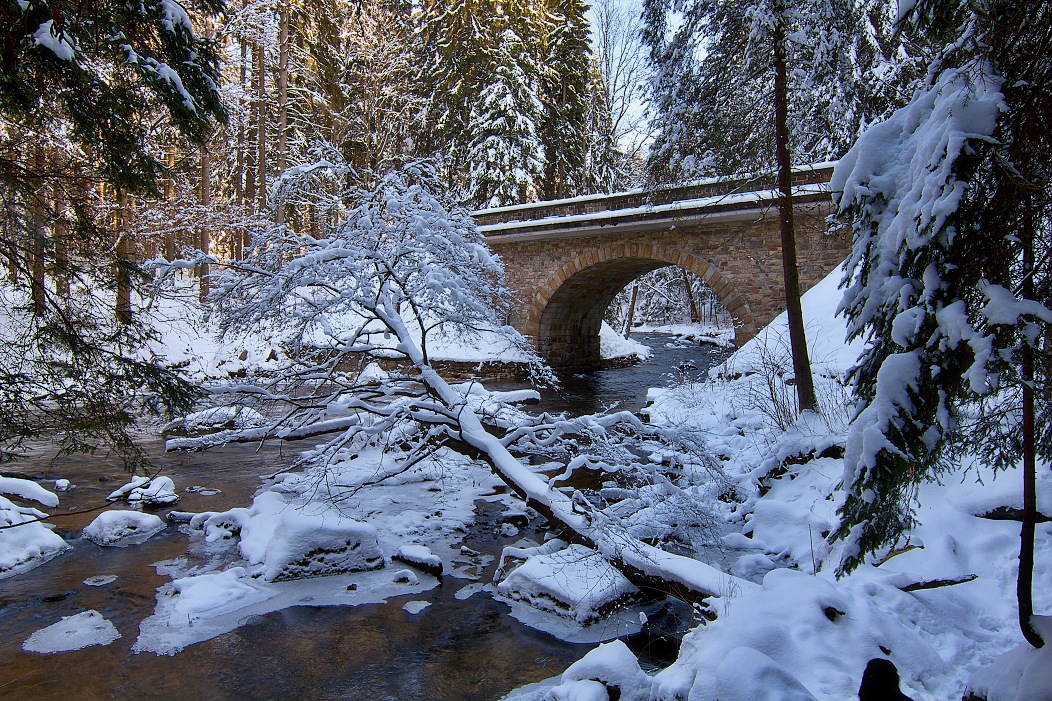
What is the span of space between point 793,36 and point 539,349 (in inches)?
501

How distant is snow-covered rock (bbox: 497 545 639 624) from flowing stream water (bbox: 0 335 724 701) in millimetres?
247

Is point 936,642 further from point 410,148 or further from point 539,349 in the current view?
point 410,148

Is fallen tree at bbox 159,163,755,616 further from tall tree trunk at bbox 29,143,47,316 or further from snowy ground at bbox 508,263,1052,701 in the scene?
tall tree trunk at bbox 29,143,47,316

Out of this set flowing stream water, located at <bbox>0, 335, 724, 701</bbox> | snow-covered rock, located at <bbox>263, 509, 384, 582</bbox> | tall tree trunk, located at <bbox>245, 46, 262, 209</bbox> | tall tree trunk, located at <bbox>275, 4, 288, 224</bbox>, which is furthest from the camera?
Result: tall tree trunk, located at <bbox>245, 46, 262, 209</bbox>

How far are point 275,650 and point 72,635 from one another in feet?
4.80

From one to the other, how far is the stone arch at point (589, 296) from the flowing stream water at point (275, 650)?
946 cm

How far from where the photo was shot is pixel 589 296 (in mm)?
19781

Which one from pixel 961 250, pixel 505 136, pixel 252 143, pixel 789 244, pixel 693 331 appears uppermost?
pixel 505 136

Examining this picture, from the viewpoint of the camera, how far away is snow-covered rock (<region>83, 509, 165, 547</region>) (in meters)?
6.23

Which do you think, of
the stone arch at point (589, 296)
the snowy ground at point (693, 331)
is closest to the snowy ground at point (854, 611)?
the stone arch at point (589, 296)

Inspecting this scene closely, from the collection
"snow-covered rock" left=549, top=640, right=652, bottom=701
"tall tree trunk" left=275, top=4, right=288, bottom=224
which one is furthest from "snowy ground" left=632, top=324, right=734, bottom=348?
"snow-covered rock" left=549, top=640, right=652, bottom=701

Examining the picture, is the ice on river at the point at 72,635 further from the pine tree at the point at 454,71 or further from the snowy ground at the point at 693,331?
the snowy ground at the point at 693,331

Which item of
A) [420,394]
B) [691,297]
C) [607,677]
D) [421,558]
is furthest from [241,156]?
[607,677]

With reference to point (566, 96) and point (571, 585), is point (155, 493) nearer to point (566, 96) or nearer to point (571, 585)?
point (571, 585)
